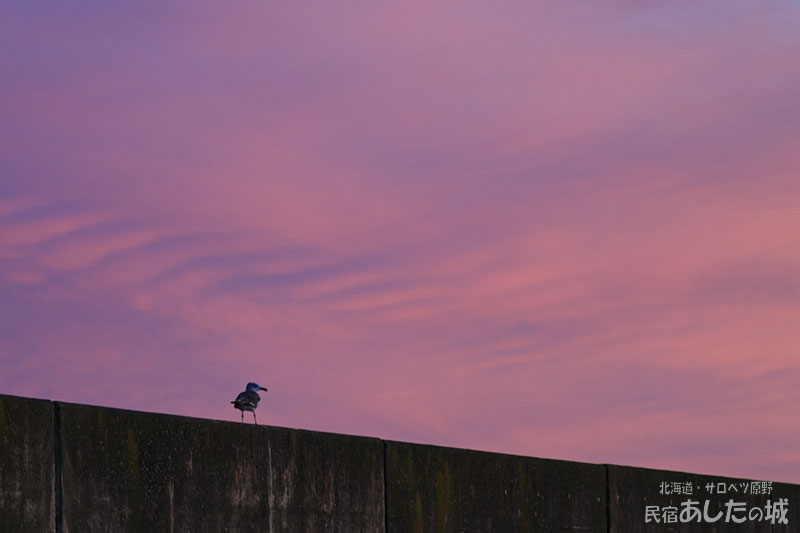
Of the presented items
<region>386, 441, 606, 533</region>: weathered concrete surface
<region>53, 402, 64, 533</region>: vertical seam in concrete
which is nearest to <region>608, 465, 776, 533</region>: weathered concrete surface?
<region>386, 441, 606, 533</region>: weathered concrete surface

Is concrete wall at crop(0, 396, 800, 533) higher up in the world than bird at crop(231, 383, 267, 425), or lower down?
lower down

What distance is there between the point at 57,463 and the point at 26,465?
224mm

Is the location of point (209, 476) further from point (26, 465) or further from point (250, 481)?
point (26, 465)

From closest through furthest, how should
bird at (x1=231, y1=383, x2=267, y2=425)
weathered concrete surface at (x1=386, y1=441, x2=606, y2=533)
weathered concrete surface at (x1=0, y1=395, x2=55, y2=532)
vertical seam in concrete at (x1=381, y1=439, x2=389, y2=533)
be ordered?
weathered concrete surface at (x1=0, y1=395, x2=55, y2=532) < vertical seam in concrete at (x1=381, y1=439, x2=389, y2=533) < weathered concrete surface at (x1=386, y1=441, x2=606, y2=533) < bird at (x1=231, y1=383, x2=267, y2=425)

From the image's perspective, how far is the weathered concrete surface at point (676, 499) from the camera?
39.5ft

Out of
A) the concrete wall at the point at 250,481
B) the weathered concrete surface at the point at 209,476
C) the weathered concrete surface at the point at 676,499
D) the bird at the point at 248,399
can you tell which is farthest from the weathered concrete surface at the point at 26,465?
the weathered concrete surface at the point at 676,499

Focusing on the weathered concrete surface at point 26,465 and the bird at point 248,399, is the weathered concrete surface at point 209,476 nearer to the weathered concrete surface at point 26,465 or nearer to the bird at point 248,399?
the weathered concrete surface at point 26,465

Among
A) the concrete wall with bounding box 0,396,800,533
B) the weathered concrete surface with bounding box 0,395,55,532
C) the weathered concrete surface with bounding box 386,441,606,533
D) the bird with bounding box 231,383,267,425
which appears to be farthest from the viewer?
the bird with bounding box 231,383,267,425

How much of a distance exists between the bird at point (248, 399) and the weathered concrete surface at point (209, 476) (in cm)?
240

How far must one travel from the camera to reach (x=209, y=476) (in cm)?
801

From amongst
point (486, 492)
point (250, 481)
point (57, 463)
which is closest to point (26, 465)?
point (57, 463)

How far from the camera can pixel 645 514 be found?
12.5m

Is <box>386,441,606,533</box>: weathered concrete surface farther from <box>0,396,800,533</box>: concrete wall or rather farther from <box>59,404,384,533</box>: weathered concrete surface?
<box>59,404,384,533</box>: weathered concrete surface

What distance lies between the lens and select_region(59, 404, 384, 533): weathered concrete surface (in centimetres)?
730
